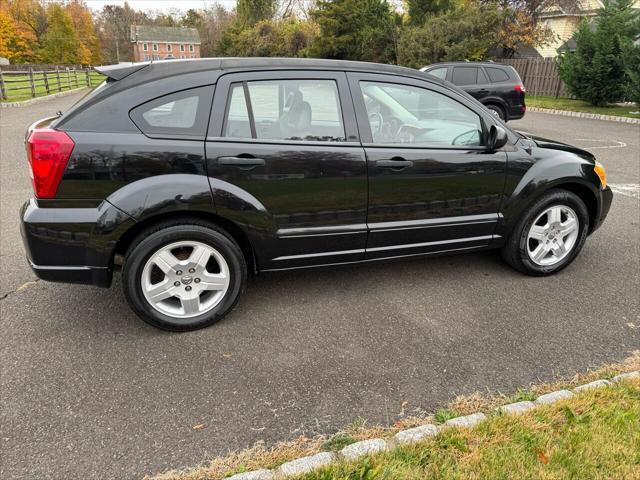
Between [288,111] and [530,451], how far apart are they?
2.37m

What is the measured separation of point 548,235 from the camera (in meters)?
3.92

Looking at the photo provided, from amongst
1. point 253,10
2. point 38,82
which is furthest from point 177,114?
point 253,10

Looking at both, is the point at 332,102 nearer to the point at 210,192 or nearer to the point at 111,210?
the point at 210,192

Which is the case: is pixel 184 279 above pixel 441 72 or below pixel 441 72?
below

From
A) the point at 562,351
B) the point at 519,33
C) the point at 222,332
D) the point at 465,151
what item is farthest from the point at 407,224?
the point at 519,33

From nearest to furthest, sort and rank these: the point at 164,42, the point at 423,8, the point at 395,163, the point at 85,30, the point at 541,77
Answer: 1. the point at 395,163
2. the point at 541,77
3. the point at 423,8
4. the point at 85,30
5. the point at 164,42

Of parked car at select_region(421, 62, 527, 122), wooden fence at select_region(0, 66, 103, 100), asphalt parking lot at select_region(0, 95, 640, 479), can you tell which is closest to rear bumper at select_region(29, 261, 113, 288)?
asphalt parking lot at select_region(0, 95, 640, 479)

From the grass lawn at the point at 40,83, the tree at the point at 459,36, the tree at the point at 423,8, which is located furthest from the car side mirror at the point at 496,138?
the tree at the point at 423,8

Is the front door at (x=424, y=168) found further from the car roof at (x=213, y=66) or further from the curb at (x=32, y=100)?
the curb at (x=32, y=100)

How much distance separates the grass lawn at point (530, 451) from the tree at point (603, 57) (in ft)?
56.8

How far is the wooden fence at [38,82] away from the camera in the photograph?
20358mm

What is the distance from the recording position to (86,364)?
9.11 ft

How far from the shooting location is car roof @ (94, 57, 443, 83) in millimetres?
3014

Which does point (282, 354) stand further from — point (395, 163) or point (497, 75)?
point (497, 75)
